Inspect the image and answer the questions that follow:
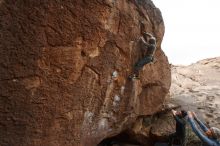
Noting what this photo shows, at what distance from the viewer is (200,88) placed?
11992 mm

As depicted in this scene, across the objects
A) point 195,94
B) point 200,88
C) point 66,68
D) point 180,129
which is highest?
point 200,88

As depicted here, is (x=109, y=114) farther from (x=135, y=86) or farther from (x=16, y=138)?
(x=16, y=138)

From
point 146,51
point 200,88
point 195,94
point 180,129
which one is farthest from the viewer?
point 200,88

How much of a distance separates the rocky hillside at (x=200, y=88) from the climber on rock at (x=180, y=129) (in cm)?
160

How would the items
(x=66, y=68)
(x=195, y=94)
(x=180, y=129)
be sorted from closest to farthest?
(x=66, y=68)
(x=180, y=129)
(x=195, y=94)

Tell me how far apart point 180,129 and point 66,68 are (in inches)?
163

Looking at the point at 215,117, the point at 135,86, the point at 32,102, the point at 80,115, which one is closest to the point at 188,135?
the point at 215,117

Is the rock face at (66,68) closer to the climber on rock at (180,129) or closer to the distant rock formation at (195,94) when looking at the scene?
the climber on rock at (180,129)

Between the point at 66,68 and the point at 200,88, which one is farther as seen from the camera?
the point at 200,88

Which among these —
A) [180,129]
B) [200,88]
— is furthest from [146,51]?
[200,88]

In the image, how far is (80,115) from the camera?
231 inches

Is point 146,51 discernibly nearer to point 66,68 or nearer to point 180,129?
point 66,68

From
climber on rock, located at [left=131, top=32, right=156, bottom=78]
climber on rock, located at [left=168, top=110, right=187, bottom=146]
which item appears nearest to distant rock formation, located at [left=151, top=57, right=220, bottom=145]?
climber on rock, located at [left=168, top=110, right=187, bottom=146]

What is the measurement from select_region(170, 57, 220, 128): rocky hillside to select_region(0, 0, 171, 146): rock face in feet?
12.5
